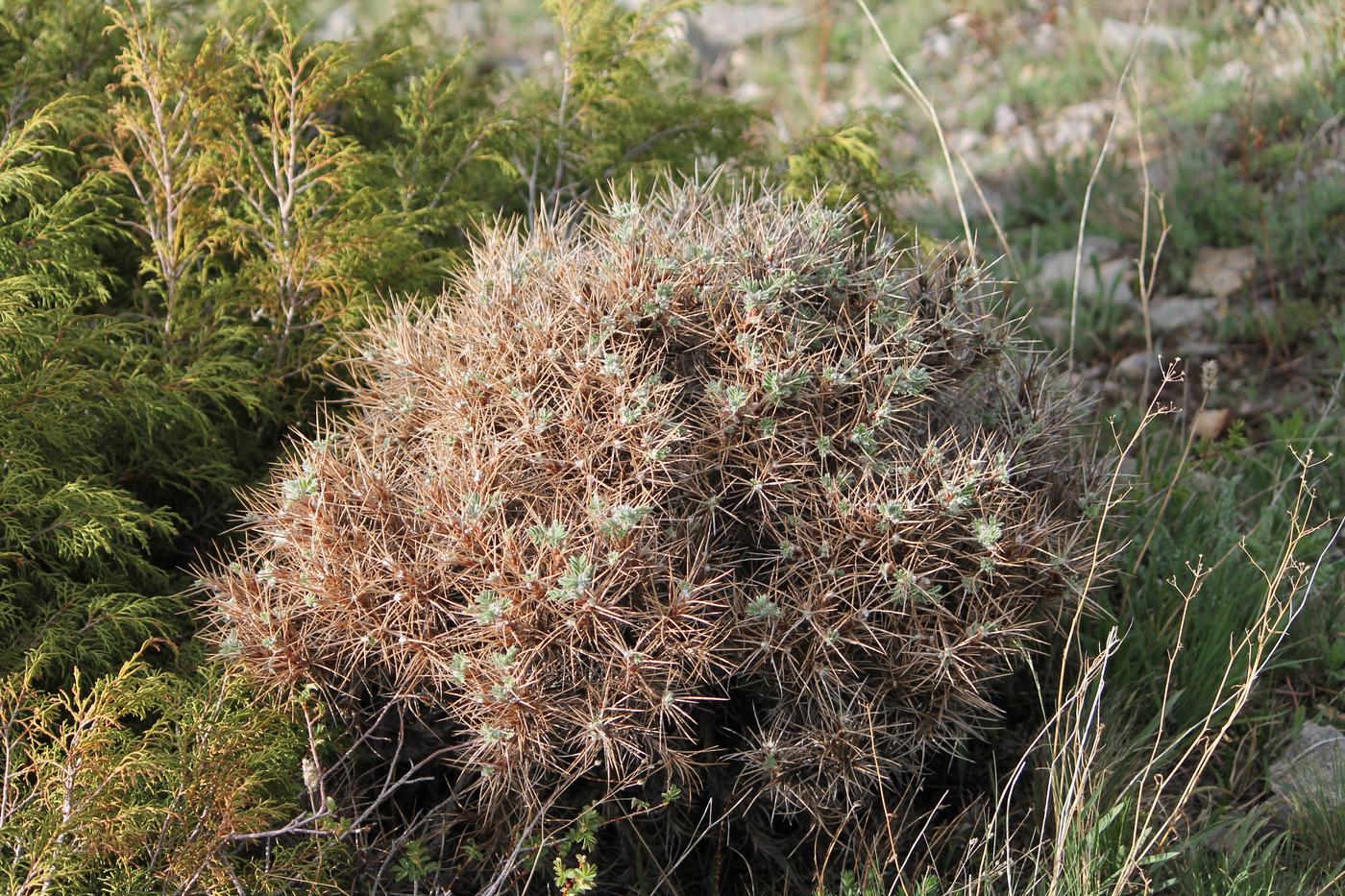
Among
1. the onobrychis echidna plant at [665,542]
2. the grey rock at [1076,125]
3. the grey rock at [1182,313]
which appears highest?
the onobrychis echidna plant at [665,542]

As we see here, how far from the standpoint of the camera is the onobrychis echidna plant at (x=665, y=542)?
242cm

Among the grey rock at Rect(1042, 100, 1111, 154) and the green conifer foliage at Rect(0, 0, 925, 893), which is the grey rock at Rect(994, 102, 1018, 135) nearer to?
the grey rock at Rect(1042, 100, 1111, 154)

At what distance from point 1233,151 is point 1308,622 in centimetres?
308

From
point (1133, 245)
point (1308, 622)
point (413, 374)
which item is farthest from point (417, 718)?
point (1133, 245)

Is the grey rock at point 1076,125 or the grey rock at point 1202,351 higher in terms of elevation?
the grey rock at point 1076,125

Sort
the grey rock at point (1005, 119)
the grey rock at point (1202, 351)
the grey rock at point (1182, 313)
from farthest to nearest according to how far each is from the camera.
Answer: the grey rock at point (1005, 119) < the grey rock at point (1182, 313) < the grey rock at point (1202, 351)

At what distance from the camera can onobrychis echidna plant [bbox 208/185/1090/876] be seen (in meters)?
2.42

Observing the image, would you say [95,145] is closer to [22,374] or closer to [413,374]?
[22,374]

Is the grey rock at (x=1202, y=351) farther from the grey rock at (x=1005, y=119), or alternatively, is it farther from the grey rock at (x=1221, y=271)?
the grey rock at (x=1005, y=119)

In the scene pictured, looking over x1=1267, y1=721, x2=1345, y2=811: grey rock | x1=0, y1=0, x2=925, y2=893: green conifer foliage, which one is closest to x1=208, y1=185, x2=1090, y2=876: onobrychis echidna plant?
x1=0, y1=0, x2=925, y2=893: green conifer foliage

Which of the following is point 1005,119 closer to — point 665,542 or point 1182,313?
point 1182,313

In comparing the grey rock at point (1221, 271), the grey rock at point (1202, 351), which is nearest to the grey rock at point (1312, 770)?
the grey rock at point (1202, 351)

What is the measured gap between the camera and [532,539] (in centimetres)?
240

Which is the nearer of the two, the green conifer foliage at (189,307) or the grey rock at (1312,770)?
the green conifer foliage at (189,307)
